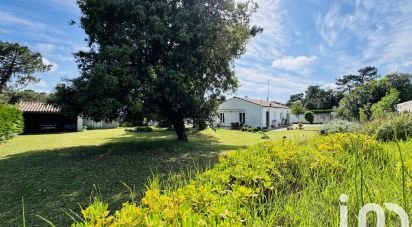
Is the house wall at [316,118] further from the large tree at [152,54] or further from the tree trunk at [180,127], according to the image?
the large tree at [152,54]

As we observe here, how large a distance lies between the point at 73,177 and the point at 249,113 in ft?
96.0

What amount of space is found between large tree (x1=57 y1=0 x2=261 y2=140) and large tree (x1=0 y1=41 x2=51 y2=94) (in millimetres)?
26091

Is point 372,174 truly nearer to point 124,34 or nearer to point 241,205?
point 241,205

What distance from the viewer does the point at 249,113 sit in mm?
35750

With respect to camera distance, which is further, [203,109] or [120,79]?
[203,109]

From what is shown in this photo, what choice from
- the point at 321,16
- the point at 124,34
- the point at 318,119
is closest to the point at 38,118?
the point at 124,34

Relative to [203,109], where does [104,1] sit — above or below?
above

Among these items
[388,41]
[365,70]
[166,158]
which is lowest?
[166,158]

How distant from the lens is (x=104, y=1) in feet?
40.9

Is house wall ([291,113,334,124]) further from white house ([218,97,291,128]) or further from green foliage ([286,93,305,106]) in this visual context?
green foliage ([286,93,305,106])

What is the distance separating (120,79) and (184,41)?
3.94 metres

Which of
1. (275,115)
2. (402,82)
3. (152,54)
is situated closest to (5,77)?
(152,54)

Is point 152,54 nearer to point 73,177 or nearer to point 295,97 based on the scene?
point 73,177

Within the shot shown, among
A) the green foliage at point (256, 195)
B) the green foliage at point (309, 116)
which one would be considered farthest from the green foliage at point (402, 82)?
the green foliage at point (256, 195)
